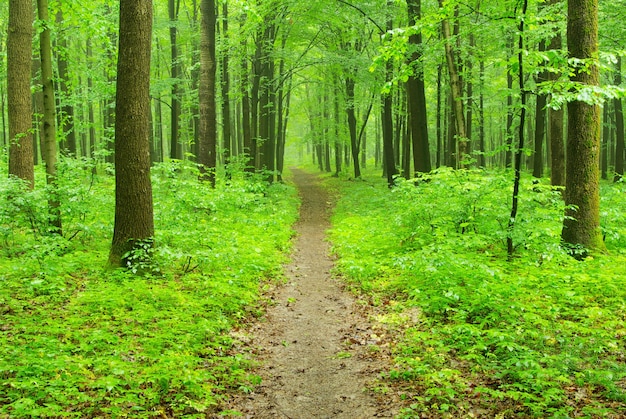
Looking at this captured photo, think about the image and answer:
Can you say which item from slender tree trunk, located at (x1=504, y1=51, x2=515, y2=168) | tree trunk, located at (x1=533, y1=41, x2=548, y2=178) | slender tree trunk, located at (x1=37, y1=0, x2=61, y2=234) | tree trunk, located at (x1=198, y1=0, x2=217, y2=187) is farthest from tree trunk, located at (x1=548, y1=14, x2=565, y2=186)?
slender tree trunk, located at (x1=37, y1=0, x2=61, y2=234)

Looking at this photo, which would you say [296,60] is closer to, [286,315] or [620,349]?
[286,315]

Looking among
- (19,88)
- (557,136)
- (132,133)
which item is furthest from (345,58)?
(132,133)

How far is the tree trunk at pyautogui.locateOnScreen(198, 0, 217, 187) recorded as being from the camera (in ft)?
47.2

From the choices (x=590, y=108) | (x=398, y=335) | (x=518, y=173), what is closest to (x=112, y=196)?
(x=398, y=335)

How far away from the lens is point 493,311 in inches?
243

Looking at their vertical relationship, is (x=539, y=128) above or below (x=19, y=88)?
below

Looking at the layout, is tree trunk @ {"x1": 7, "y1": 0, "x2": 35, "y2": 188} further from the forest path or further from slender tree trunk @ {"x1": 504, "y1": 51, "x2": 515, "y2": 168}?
slender tree trunk @ {"x1": 504, "y1": 51, "x2": 515, "y2": 168}

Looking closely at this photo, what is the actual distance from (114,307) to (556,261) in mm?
7143

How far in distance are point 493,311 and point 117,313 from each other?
5260mm

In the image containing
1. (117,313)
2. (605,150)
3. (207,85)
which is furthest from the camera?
(605,150)

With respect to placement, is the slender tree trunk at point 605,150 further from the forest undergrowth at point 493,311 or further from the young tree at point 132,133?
the young tree at point 132,133

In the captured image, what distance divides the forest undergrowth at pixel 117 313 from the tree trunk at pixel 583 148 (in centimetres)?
596

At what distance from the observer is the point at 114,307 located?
20.1ft

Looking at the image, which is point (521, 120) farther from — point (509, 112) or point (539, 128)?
point (509, 112)
